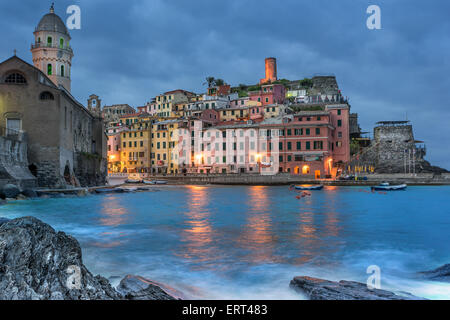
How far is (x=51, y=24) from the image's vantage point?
47.8 meters

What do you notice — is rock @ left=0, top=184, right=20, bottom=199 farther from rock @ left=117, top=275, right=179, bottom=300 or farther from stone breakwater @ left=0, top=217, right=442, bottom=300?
stone breakwater @ left=0, top=217, right=442, bottom=300

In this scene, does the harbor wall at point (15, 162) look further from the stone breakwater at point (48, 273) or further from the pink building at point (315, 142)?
the pink building at point (315, 142)

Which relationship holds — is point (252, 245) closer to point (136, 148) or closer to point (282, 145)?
point (282, 145)

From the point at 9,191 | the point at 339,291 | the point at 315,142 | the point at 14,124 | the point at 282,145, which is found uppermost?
the point at 14,124

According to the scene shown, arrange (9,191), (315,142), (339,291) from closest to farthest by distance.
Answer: (339,291) → (9,191) → (315,142)

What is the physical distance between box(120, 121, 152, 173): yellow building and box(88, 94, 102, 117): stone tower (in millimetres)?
16438

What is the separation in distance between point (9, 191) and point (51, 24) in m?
32.1

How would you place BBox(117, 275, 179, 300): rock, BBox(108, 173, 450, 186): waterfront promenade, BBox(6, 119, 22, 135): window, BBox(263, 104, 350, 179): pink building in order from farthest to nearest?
BBox(263, 104, 350, 179): pink building → BBox(108, 173, 450, 186): waterfront promenade → BBox(6, 119, 22, 135): window → BBox(117, 275, 179, 300): rock

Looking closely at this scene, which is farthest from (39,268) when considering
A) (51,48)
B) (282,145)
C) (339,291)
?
(282,145)

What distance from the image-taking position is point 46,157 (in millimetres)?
29766

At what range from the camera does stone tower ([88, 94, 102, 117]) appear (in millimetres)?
51028

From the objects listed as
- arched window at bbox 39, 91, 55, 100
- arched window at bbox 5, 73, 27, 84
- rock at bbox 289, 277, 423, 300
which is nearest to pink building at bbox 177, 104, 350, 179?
arched window at bbox 39, 91, 55, 100
